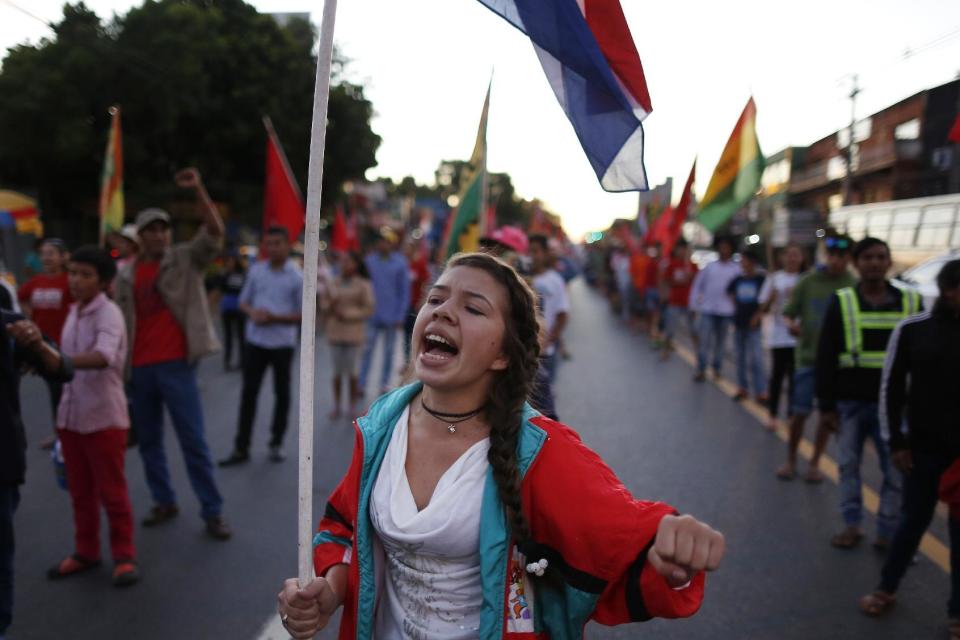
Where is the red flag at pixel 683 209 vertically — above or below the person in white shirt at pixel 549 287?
above

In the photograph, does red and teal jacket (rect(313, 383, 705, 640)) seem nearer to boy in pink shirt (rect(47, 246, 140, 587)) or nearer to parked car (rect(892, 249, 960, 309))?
boy in pink shirt (rect(47, 246, 140, 587))

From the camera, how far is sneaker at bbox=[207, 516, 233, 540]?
4965mm

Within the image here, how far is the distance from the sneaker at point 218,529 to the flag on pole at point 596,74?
344cm

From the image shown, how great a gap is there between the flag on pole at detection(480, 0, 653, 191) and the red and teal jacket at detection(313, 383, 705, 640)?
37.7 inches

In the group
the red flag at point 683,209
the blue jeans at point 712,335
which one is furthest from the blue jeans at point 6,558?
the blue jeans at point 712,335

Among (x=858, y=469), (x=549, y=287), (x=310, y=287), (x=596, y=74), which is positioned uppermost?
(x=596, y=74)

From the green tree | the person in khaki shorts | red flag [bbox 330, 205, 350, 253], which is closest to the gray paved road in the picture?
the person in khaki shorts

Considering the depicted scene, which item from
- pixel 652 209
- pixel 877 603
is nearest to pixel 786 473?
pixel 877 603

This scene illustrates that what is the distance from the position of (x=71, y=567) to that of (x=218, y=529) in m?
0.83

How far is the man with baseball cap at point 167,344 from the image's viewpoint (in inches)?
199

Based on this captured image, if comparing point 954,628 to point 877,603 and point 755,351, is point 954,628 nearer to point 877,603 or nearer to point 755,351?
point 877,603

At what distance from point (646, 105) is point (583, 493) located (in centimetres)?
130

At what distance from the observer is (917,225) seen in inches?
683

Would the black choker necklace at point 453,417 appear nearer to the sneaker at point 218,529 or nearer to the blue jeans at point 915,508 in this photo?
the blue jeans at point 915,508
